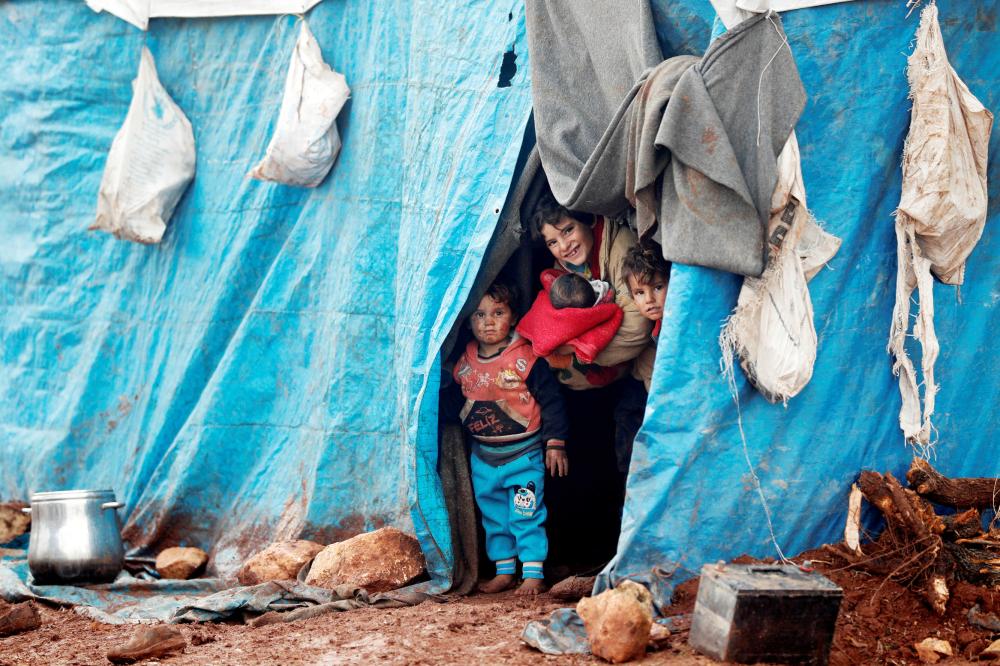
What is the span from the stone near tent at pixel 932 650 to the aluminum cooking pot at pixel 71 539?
3.21 m

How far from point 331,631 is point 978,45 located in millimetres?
2760

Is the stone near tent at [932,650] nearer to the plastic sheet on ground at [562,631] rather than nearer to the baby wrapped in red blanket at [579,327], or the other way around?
the plastic sheet on ground at [562,631]

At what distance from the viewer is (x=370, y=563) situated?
14.3 feet

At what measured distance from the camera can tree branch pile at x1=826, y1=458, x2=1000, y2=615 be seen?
3416mm

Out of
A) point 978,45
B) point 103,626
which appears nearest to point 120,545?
point 103,626

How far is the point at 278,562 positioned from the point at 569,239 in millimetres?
1720

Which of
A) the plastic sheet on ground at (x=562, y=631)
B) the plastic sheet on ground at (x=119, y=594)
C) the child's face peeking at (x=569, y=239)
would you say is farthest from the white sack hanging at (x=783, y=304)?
the plastic sheet on ground at (x=119, y=594)

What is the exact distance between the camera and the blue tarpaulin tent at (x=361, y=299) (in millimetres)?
3566

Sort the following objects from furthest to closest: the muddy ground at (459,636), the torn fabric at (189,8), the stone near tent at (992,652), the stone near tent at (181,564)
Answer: the torn fabric at (189,8) → the stone near tent at (181,564) → the muddy ground at (459,636) → the stone near tent at (992,652)

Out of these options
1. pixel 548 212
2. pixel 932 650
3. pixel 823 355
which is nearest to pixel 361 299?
pixel 548 212

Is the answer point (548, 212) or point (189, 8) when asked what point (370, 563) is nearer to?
point (548, 212)

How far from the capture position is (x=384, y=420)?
4738 mm

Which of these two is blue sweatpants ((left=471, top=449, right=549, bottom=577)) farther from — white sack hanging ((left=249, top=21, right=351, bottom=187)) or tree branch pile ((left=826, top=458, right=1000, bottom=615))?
white sack hanging ((left=249, top=21, right=351, bottom=187))

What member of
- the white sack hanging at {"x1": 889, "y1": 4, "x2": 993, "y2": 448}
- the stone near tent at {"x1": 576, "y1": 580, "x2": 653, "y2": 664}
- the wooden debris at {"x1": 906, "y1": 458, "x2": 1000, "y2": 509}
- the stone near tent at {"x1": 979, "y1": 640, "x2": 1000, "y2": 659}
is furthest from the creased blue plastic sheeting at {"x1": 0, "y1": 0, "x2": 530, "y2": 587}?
the stone near tent at {"x1": 979, "y1": 640, "x2": 1000, "y2": 659}
